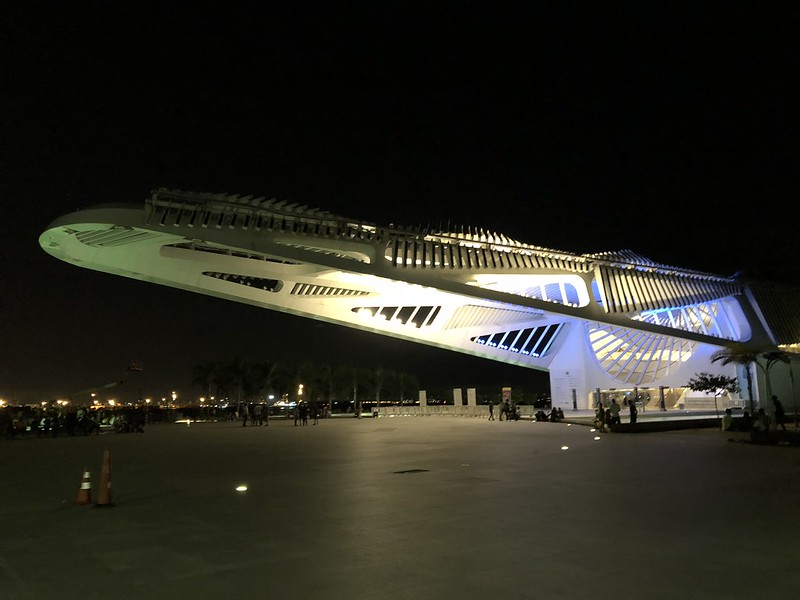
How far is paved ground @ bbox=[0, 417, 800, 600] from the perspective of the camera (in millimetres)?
4723

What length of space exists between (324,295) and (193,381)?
38.2 m

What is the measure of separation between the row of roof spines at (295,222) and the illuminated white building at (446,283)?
57 mm

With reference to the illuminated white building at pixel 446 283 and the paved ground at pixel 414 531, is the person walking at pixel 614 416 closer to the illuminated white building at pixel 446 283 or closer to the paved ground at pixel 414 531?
the illuminated white building at pixel 446 283

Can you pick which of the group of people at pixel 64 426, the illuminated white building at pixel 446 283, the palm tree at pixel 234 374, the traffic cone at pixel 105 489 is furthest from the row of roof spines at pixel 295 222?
the palm tree at pixel 234 374

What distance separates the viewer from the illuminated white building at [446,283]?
22453 millimetres

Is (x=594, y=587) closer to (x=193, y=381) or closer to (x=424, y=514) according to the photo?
(x=424, y=514)

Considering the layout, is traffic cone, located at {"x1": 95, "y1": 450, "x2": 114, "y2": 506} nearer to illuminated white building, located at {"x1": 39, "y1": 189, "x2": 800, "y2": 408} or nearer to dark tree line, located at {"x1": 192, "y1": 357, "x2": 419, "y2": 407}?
illuminated white building, located at {"x1": 39, "y1": 189, "x2": 800, "y2": 408}

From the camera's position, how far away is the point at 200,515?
304 inches

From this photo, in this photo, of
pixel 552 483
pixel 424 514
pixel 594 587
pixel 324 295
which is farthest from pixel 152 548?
pixel 324 295

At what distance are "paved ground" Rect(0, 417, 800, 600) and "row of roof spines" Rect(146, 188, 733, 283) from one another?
10633mm

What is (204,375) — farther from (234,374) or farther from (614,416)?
(614,416)

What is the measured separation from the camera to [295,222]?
23.8 meters

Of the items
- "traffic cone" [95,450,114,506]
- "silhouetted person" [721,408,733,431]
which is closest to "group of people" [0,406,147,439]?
"traffic cone" [95,450,114,506]

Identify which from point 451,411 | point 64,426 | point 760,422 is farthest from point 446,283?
point 451,411
